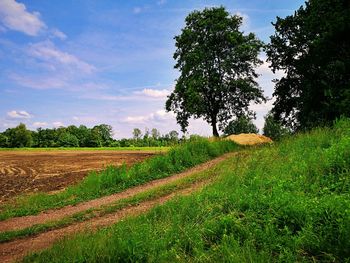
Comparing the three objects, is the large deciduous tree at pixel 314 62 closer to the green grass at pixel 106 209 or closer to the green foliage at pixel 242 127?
the green grass at pixel 106 209

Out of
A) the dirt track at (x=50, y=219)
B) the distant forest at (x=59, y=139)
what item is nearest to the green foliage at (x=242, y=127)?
the distant forest at (x=59, y=139)

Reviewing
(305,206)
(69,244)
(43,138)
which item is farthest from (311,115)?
(43,138)

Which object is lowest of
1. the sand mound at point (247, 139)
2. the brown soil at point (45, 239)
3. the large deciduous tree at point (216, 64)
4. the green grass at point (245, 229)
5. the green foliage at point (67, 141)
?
the brown soil at point (45, 239)

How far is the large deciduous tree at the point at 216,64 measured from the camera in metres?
36.3

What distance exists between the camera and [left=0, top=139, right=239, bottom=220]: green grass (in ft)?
37.7

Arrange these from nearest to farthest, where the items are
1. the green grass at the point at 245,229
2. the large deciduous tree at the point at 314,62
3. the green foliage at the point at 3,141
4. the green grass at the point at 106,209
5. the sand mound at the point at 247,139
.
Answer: the green grass at the point at 245,229 < the green grass at the point at 106,209 < the large deciduous tree at the point at 314,62 < the sand mound at the point at 247,139 < the green foliage at the point at 3,141

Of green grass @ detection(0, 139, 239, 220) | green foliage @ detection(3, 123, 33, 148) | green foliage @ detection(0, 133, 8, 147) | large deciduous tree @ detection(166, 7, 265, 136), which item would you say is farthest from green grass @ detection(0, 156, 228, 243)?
green foliage @ detection(0, 133, 8, 147)

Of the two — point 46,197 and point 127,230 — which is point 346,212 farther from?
point 46,197

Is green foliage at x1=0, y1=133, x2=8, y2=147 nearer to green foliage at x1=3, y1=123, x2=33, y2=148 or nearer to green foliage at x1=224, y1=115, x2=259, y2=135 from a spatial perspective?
green foliage at x1=3, y1=123, x2=33, y2=148

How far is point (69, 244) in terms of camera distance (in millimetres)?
6062

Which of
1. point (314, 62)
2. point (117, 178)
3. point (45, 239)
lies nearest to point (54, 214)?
point (45, 239)

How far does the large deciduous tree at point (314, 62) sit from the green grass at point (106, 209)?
10.5 metres

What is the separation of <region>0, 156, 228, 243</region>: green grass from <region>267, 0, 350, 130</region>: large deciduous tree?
10.5 metres

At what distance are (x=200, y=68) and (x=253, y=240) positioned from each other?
32.8m
